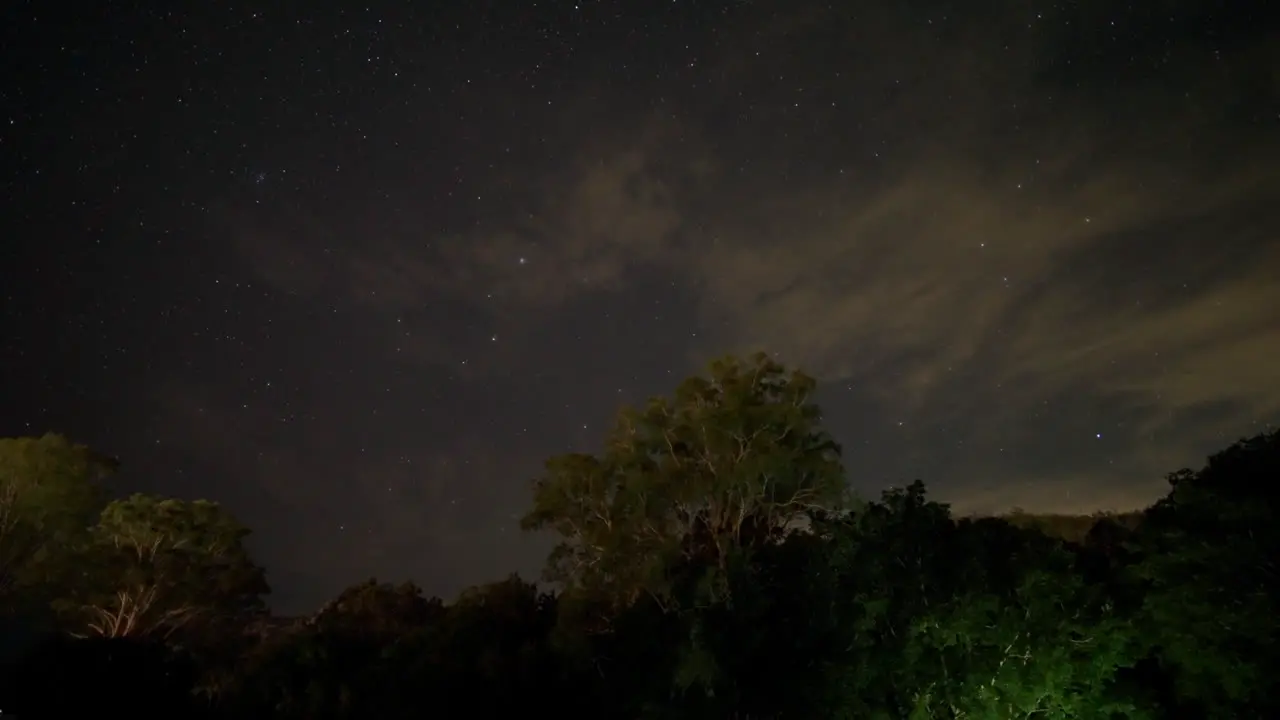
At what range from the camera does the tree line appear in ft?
49.2

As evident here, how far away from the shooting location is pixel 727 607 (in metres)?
19.9

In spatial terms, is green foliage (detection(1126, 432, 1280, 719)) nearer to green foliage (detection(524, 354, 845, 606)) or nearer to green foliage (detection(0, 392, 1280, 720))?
A: green foliage (detection(0, 392, 1280, 720))

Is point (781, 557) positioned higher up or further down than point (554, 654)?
higher up

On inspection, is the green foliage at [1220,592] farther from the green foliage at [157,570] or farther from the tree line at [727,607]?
the green foliage at [157,570]

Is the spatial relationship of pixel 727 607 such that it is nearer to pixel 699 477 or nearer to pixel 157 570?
pixel 699 477

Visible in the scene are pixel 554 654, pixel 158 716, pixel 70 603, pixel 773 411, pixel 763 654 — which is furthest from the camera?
pixel 70 603

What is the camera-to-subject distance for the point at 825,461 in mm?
25688

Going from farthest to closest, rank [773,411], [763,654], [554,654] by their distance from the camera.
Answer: [773,411], [554,654], [763,654]

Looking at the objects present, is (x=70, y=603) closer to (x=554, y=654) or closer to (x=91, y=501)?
(x=91, y=501)

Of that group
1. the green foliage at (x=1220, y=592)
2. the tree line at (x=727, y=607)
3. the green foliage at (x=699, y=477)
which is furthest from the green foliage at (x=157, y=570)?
the green foliage at (x=1220, y=592)

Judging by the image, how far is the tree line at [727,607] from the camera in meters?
15.0

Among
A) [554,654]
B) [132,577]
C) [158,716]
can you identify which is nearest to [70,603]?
[132,577]

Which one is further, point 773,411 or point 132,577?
point 132,577

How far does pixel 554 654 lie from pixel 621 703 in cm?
246
